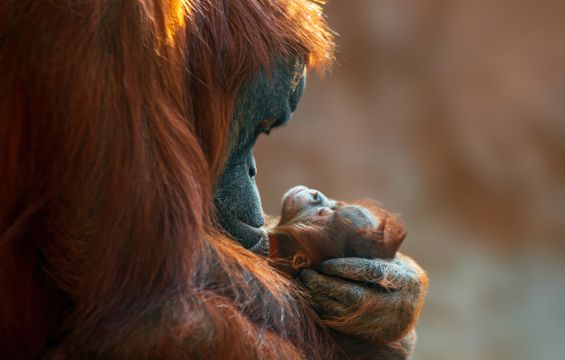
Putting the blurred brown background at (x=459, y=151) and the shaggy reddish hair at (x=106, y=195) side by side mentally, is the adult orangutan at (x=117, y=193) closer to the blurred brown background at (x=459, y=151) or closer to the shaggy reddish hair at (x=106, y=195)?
the shaggy reddish hair at (x=106, y=195)

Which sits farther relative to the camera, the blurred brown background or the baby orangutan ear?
the blurred brown background

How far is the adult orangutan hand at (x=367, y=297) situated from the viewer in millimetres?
1333

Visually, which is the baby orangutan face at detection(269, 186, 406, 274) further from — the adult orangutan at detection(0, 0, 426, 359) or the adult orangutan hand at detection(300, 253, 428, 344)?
the adult orangutan at detection(0, 0, 426, 359)

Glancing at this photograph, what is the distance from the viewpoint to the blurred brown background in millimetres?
3051

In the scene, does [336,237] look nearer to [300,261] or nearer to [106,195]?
[300,261]

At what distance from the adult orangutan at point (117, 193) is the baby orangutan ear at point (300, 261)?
232mm

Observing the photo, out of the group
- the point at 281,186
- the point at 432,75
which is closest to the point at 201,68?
the point at 281,186

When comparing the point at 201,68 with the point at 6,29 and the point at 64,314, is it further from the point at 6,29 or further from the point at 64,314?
the point at 64,314

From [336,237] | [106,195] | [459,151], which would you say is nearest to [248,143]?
[336,237]

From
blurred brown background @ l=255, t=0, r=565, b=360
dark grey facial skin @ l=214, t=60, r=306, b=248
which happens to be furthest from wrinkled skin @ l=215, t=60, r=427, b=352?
blurred brown background @ l=255, t=0, r=565, b=360

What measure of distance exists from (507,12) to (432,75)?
33 centimetres

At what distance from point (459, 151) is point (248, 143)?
72.8 inches

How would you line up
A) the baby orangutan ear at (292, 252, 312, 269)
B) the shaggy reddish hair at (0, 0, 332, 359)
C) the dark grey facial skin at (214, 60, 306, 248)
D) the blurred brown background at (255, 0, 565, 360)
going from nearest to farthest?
the shaggy reddish hair at (0, 0, 332, 359), the dark grey facial skin at (214, 60, 306, 248), the baby orangutan ear at (292, 252, 312, 269), the blurred brown background at (255, 0, 565, 360)

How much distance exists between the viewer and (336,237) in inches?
55.4
